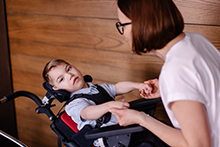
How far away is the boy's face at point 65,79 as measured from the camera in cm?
122

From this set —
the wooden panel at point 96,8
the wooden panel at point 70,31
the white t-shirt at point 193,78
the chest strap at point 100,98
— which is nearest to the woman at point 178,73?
the white t-shirt at point 193,78

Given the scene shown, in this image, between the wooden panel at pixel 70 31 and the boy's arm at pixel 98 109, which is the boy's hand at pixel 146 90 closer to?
the boy's arm at pixel 98 109

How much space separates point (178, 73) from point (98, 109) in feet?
1.37

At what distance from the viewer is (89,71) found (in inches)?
Answer: 68.0

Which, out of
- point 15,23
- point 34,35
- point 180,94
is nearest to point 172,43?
point 180,94

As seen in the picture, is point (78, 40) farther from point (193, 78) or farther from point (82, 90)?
point (193, 78)

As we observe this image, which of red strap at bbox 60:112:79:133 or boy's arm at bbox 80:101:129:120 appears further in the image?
red strap at bbox 60:112:79:133

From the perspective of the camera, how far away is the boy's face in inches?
48.2

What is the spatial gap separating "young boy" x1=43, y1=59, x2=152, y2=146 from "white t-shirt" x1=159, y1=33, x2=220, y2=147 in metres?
0.35

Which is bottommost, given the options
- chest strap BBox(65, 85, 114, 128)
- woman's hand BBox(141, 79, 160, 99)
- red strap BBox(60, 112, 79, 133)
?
red strap BBox(60, 112, 79, 133)

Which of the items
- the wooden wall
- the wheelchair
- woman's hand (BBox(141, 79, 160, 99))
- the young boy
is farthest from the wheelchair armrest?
the wooden wall

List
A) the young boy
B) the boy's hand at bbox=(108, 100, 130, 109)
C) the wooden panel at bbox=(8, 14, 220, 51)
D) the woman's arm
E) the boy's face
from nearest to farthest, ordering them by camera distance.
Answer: the woman's arm, the boy's hand at bbox=(108, 100, 130, 109), the young boy, the boy's face, the wooden panel at bbox=(8, 14, 220, 51)

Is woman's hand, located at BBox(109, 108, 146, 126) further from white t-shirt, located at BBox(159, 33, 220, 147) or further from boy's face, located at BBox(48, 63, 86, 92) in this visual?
boy's face, located at BBox(48, 63, 86, 92)

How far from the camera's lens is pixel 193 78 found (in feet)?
2.43
